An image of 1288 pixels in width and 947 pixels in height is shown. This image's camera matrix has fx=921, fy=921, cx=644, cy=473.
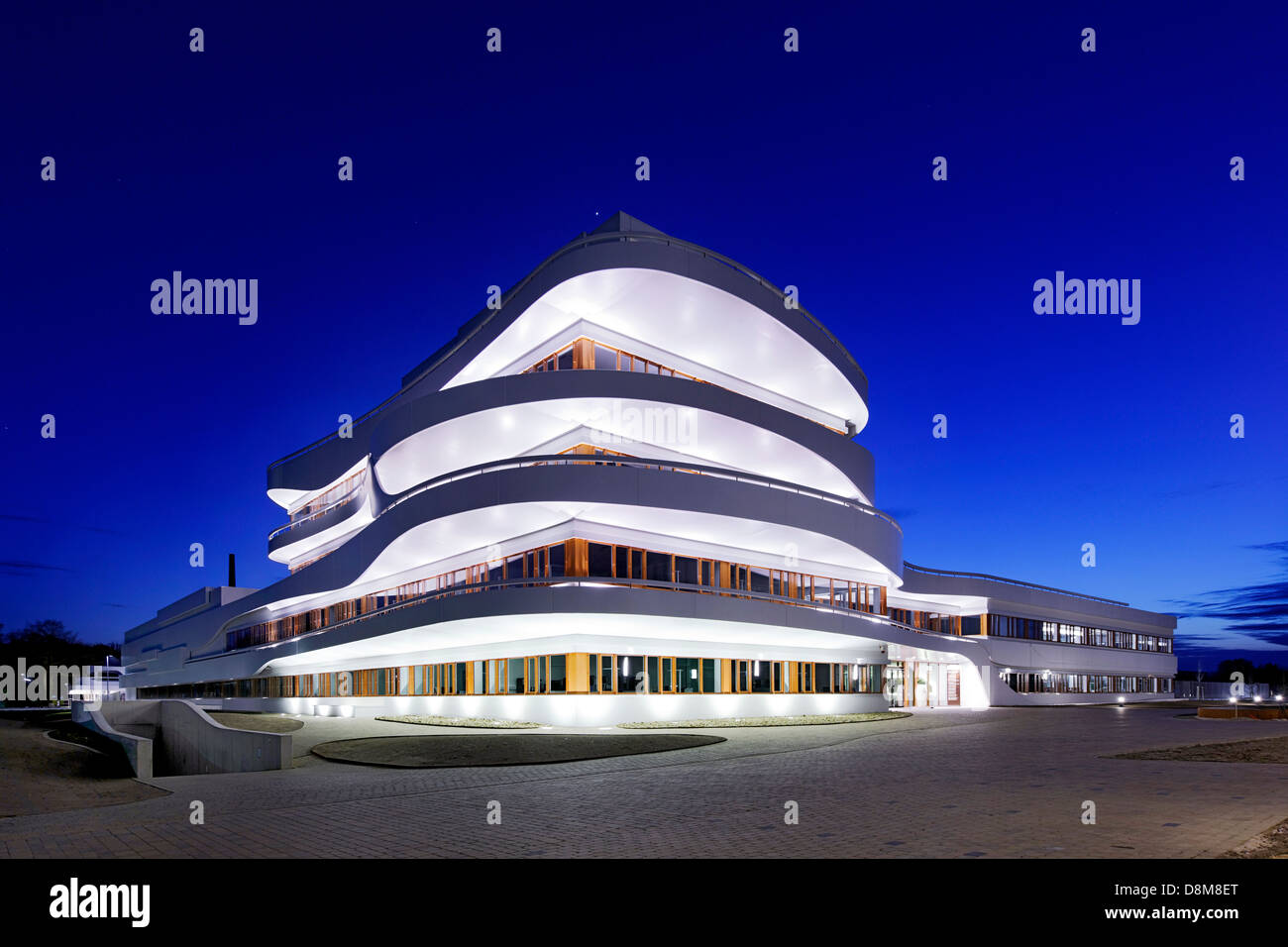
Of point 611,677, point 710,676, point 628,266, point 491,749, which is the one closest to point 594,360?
point 628,266

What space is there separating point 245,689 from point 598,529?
143 ft

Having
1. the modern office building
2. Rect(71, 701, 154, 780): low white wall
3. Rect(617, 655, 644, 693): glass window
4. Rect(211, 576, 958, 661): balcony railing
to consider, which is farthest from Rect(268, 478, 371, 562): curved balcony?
Rect(617, 655, 644, 693): glass window

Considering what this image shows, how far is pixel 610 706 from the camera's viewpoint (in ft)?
109

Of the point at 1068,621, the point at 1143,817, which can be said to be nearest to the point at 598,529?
the point at 1143,817

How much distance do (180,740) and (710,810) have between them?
90.1 feet

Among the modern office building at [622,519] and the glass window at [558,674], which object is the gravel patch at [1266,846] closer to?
the modern office building at [622,519]

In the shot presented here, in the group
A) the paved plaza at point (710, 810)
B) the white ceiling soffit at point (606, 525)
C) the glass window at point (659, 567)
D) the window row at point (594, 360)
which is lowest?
the paved plaza at point (710, 810)

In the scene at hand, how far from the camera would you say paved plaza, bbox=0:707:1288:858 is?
9516 millimetres

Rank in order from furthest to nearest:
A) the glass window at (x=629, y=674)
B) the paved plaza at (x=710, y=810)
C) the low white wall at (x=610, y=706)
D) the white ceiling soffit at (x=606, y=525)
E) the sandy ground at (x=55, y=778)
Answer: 1. the glass window at (x=629, y=674)
2. the white ceiling soffit at (x=606, y=525)
3. the low white wall at (x=610, y=706)
4. the sandy ground at (x=55, y=778)
5. the paved plaza at (x=710, y=810)

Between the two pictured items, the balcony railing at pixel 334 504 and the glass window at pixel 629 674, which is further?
the balcony railing at pixel 334 504

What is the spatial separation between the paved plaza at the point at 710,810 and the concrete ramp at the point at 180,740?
4.89 ft

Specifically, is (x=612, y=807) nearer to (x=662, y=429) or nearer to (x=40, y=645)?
(x=662, y=429)

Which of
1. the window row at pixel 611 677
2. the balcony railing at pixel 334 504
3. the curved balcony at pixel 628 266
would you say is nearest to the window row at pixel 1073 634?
the window row at pixel 611 677

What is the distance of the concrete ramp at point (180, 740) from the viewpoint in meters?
20.8
